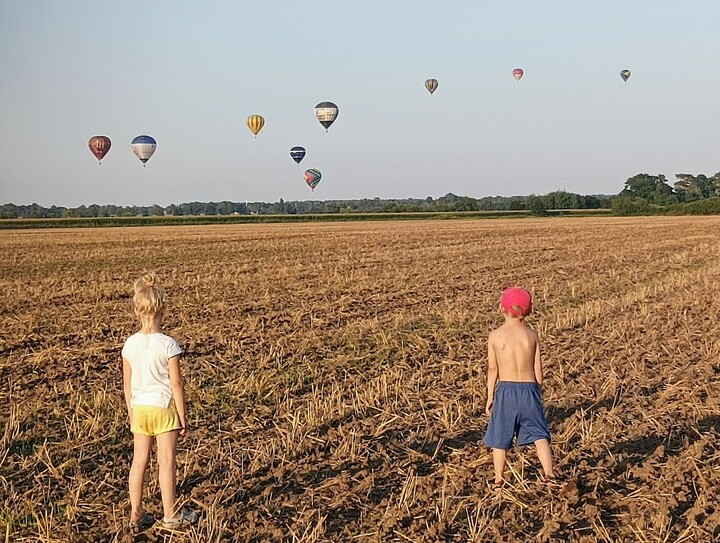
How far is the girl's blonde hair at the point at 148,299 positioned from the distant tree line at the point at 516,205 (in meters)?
95.7

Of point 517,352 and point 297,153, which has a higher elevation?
point 297,153

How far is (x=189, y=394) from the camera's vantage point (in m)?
8.35

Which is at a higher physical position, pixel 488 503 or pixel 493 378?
pixel 493 378

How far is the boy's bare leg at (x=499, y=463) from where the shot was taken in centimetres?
542

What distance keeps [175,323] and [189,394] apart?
5135mm

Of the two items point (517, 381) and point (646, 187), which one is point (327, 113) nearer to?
point (517, 381)

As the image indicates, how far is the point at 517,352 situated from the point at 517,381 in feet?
0.64

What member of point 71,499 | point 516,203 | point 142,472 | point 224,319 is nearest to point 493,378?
point 142,472

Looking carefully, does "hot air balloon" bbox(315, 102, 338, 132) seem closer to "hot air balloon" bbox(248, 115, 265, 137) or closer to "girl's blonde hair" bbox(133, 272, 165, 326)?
"hot air balloon" bbox(248, 115, 265, 137)

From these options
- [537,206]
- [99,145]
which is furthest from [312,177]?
[537,206]

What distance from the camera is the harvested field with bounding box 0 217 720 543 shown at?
5082 mm

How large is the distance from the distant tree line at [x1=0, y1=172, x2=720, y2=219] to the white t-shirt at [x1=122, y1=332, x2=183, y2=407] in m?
95.6

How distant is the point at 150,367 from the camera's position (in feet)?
15.5

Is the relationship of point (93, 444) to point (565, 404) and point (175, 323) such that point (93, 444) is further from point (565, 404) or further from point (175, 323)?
point (175, 323)
